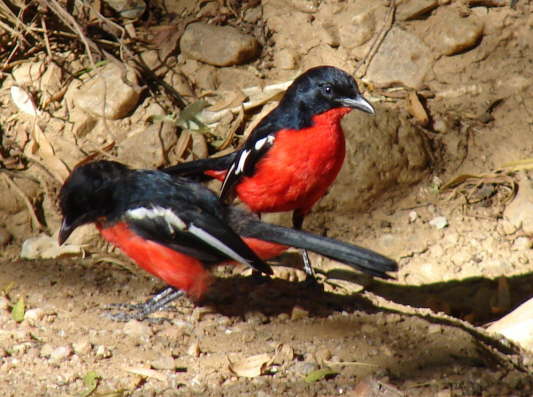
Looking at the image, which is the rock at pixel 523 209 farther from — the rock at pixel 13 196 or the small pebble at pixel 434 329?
the rock at pixel 13 196

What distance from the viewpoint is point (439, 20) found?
7.05 m

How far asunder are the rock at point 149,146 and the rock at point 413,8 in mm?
2100

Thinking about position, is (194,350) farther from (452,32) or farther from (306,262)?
(452,32)

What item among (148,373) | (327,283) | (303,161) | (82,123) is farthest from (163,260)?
(82,123)

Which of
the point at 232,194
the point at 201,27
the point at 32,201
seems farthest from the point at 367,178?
the point at 32,201

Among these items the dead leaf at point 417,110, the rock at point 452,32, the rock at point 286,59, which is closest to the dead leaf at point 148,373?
the dead leaf at point 417,110

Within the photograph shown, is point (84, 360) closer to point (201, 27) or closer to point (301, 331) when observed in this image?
point (301, 331)

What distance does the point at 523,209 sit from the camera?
6371 millimetres

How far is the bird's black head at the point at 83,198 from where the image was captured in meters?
4.52

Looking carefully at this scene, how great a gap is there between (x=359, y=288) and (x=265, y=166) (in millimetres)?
1263

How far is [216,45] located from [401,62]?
1480 mm

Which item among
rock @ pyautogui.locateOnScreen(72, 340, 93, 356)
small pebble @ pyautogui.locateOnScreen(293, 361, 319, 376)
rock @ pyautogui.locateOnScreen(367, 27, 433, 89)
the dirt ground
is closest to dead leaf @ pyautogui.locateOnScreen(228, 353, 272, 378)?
the dirt ground

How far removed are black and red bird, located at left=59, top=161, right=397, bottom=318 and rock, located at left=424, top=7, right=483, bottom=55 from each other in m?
3.04

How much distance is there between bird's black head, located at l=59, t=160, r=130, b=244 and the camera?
178 inches
